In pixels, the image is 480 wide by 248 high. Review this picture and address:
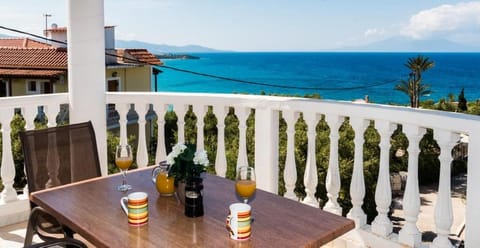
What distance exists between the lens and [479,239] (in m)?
2.13

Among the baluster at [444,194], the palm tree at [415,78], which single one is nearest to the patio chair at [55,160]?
the baluster at [444,194]

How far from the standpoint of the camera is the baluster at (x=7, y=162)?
10.2ft

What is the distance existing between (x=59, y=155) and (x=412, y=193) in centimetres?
188

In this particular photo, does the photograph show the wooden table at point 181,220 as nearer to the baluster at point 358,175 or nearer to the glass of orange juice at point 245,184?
the glass of orange juice at point 245,184

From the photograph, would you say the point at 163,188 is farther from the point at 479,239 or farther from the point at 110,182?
the point at 479,239

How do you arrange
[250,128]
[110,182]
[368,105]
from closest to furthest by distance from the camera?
[110,182], [368,105], [250,128]

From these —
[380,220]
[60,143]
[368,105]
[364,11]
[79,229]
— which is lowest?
[380,220]

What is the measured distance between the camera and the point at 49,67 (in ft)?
53.3

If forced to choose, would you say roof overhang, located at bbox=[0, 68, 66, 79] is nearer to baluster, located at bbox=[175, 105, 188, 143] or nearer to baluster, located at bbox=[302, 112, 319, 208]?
baluster, located at bbox=[175, 105, 188, 143]

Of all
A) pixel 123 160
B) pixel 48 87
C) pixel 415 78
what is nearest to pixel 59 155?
pixel 123 160

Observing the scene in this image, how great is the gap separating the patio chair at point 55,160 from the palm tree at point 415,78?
80.5ft

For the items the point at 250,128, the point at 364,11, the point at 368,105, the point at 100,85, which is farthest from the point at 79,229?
the point at 364,11

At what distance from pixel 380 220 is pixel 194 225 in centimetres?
145

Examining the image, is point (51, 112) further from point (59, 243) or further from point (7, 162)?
point (59, 243)
